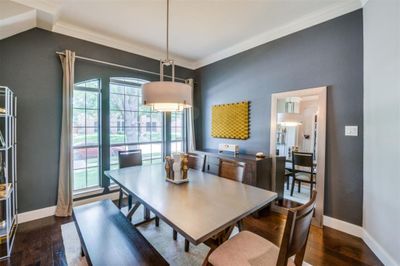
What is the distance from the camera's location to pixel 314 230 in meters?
2.53

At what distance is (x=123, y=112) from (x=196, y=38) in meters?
1.88

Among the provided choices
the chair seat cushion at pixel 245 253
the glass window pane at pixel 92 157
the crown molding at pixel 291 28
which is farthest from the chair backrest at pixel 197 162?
the crown molding at pixel 291 28

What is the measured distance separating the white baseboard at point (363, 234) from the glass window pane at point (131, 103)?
3588 mm

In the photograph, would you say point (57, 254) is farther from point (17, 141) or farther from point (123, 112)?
point (123, 112)

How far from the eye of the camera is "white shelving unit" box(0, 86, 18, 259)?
2050 millimetres

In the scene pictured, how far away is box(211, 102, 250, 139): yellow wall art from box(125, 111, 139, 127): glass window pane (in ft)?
5.20

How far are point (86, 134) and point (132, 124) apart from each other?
81 centimetres

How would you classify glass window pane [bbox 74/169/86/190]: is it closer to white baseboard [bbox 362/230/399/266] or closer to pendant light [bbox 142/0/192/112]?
pendant light [bbox 142/0/192/112]

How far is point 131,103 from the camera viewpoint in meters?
3.81

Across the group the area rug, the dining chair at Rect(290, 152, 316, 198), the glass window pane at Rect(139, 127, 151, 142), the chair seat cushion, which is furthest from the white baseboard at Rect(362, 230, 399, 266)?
the glass window pane at Rect(139, 127, 151, 142)

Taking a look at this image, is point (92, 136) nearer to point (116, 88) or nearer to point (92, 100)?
point (92, 100)

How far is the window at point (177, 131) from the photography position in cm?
436

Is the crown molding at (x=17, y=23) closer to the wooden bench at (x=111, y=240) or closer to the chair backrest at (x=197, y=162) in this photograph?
the wooden bench at (x=111, y=240)

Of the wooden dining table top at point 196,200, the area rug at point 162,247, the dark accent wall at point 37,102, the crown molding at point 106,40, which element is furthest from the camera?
the crown molding at point 106,40
